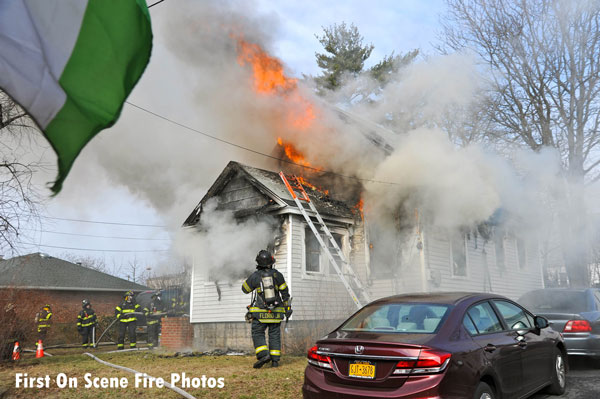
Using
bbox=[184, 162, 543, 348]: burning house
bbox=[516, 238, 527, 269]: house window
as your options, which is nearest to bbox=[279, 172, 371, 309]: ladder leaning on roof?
bbox=[184, 162, 543, 348]: burning house

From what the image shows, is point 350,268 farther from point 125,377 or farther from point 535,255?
point 535,255

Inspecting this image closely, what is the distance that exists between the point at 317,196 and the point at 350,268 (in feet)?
8.53

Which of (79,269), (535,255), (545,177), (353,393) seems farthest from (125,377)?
(79,269)

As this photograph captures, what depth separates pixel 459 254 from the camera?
15680 millimetres

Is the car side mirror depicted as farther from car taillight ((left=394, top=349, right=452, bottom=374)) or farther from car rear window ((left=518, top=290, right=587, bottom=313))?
car rear window ((left=518, top=290, right=587, bottom=313))

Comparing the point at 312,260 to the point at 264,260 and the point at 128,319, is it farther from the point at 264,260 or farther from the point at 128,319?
the point at 128,319

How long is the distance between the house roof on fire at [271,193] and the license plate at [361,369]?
810 centimetres

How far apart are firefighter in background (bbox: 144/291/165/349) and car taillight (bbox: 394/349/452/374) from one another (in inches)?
501

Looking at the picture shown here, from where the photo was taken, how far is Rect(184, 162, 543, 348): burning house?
40.0 feet

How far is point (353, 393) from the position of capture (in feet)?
13.0

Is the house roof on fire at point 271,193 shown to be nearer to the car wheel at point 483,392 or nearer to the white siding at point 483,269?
the white siding at point 483,269

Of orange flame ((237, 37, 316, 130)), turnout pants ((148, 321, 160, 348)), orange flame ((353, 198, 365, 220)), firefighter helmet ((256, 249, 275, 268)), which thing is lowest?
turnout pants ((148, 321, 160, 348))

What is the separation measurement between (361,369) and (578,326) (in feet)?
16.9

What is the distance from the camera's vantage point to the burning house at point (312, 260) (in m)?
12.2
